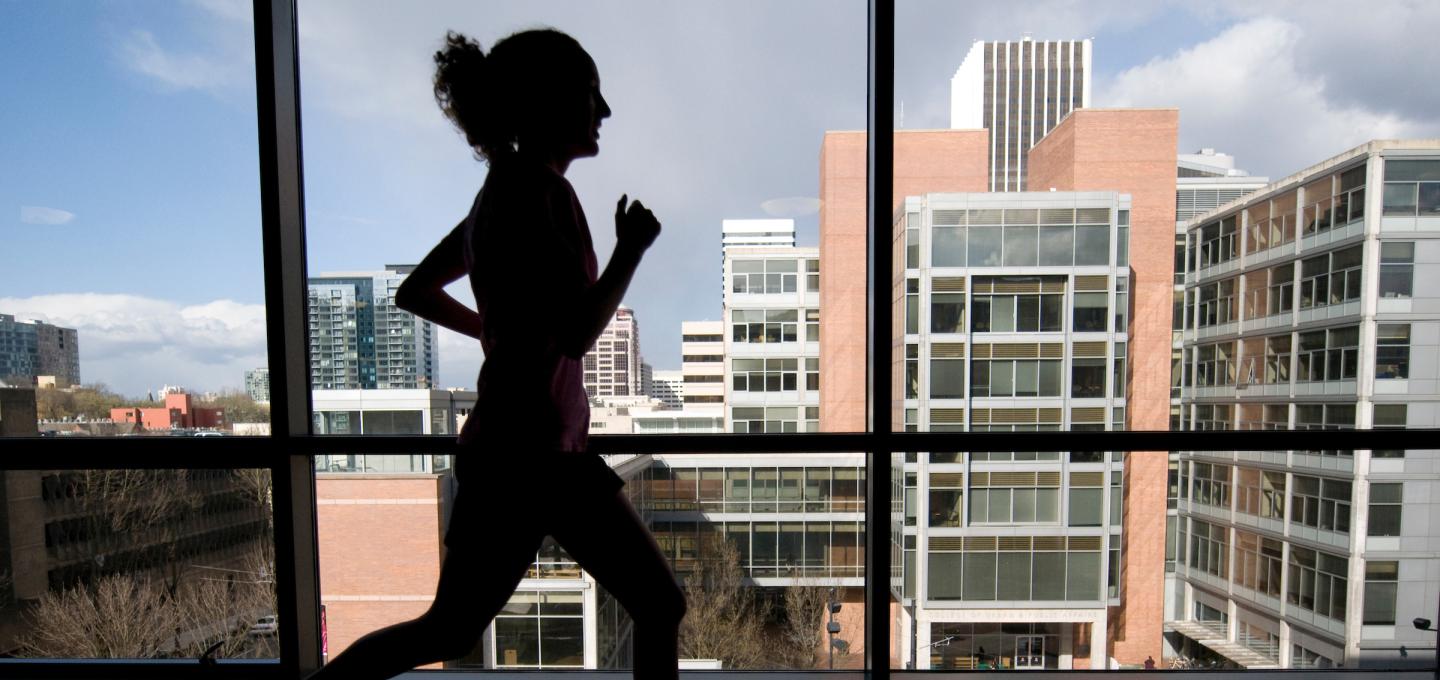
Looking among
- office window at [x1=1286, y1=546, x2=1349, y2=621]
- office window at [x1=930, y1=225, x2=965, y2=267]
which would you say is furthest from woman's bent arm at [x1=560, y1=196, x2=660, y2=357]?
office window at [x1=1286, y1=546, x2=1349, y2=621]

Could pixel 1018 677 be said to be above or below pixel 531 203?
below

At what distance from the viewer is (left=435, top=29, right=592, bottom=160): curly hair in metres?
0.83

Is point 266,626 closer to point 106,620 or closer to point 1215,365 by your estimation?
point 106,620

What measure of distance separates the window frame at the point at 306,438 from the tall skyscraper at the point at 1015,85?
235 centimetres

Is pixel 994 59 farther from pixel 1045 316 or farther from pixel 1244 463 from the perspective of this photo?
pixel 1244 463

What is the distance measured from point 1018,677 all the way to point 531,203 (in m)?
1.61

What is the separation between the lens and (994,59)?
5.63 metres

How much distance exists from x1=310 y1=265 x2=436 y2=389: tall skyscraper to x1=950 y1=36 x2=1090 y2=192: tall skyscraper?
2871mm

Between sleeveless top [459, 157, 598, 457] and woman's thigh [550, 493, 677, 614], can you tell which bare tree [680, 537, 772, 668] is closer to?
A: woman's thigh [550, 493, 677, 614]

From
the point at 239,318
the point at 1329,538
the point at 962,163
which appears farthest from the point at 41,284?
the point at 1329,538

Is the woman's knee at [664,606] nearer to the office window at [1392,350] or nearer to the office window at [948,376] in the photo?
the office window at [948,376]

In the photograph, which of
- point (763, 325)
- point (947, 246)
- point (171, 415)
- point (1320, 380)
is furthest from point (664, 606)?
point (1320, 380)

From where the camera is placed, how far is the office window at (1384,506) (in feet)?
73.9

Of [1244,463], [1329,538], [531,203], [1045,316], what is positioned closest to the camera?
[531,203]
